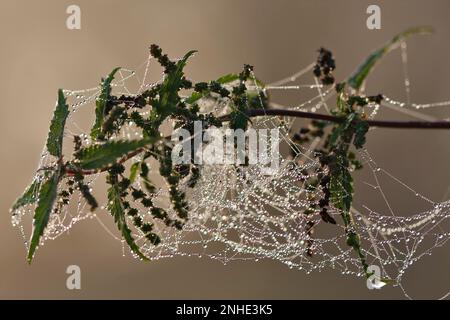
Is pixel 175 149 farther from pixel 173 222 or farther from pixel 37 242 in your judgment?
pixel 37 242

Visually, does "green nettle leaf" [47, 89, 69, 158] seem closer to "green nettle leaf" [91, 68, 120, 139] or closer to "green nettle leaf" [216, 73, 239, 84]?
"green nettle leaf" [91, 68, 120, 139]

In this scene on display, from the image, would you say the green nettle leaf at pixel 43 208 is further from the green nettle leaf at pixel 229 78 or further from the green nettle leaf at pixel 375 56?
the green nettle leaf at pixel 375 56

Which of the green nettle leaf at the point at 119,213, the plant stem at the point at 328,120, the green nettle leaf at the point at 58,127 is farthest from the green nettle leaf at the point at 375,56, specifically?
the green nettle leaf at the point at 58,127

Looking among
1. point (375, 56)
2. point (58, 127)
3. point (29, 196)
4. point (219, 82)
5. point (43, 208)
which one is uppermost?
point (219, 82)

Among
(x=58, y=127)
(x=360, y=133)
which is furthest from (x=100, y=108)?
(x=360, y=133)

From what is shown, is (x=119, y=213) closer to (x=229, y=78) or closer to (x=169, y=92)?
(x=169, y=92)

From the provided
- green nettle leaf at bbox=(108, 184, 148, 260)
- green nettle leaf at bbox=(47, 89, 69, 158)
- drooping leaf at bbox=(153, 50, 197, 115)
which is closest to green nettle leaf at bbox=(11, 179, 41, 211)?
green nettle leaf at bbox=(47, 89, 69, 158)
